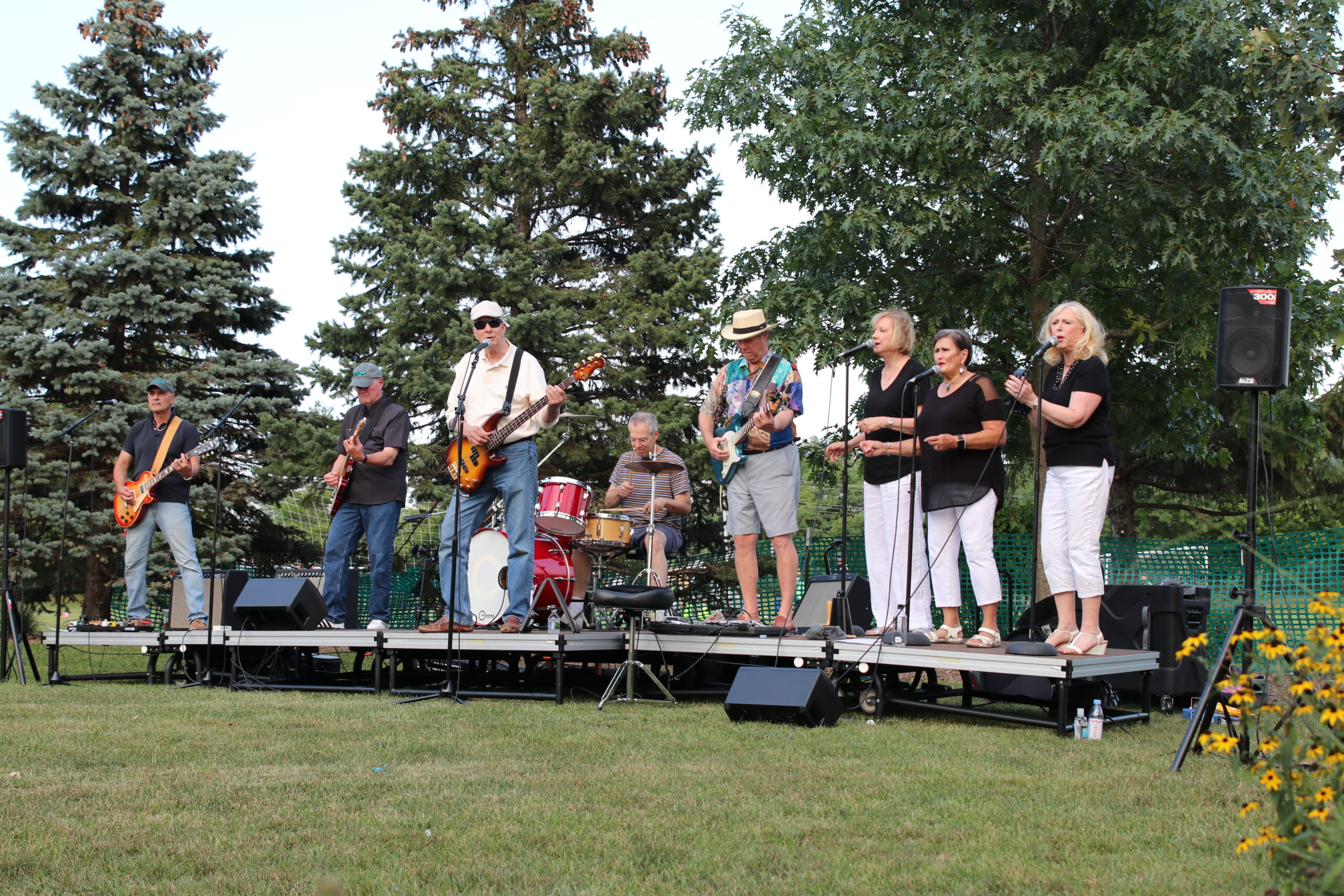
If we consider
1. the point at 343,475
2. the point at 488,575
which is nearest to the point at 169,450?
the point at 343,475

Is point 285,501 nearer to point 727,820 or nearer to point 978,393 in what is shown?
point 978,393

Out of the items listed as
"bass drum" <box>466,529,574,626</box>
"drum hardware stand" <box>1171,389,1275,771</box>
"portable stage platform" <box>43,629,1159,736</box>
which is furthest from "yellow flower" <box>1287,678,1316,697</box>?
"bass drum" <box>466,529,574,626</box>

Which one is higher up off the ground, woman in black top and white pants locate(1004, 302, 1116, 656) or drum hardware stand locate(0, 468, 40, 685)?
woman in black top and white pants locate(1004, 302, 1116, 656)

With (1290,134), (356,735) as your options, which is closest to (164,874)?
(356,735)

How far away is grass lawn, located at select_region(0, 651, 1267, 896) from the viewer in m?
2.66

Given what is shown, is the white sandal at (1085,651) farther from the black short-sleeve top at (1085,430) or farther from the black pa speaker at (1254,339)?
the black pa speaker at (1254,339)

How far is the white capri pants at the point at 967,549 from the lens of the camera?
221 inches

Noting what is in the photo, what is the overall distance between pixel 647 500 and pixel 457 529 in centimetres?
265

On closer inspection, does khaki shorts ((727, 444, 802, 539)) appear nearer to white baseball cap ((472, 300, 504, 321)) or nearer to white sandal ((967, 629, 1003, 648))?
white sandal ((967, 629, 1003, 648))

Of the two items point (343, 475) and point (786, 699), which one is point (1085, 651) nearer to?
point (786, 699)

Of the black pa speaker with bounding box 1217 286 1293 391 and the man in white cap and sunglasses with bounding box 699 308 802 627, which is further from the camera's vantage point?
the man in white cap and sunglasses with bounding box 699 308 802 627

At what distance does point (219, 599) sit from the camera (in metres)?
8.34

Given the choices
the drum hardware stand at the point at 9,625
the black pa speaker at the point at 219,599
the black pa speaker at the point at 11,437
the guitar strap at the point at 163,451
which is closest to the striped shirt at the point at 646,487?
the black pa speaker at the point at 219,599

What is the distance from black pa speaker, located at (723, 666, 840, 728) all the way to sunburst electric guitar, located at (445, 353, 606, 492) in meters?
2.09
